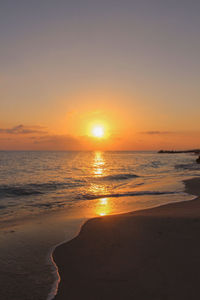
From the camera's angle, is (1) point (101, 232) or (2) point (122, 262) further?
(1) point (101, 232)

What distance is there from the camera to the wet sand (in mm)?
4293

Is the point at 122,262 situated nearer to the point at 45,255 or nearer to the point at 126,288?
the point at 126,288

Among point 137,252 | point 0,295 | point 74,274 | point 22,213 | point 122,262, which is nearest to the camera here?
point 0,295

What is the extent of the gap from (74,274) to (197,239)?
3499 millimetres

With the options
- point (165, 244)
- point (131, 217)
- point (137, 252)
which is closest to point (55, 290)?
point (137, 252)

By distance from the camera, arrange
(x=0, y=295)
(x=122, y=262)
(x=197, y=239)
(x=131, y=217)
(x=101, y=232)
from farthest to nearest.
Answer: (x=131, y=217) → (x=101, y=232) → (x=197, y=239) → (x=122, y=262) → (x=0, y=295)

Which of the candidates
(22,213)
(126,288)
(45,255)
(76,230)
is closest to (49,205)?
(22,213)

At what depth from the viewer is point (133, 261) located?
5477 millimetres

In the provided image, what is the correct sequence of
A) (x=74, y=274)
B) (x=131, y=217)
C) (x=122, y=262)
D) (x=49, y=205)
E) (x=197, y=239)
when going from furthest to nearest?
(x=49, y=205) → (x=131, y=217) → (x=197, y=239) → (x=122, y=262) → (x=74, y=274)

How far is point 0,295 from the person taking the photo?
170 inches

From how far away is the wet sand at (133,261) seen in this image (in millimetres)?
4293

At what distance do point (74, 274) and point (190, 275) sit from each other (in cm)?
241

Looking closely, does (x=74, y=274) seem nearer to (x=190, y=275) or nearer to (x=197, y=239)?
(x=190, y=275)

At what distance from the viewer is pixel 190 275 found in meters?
4.66
